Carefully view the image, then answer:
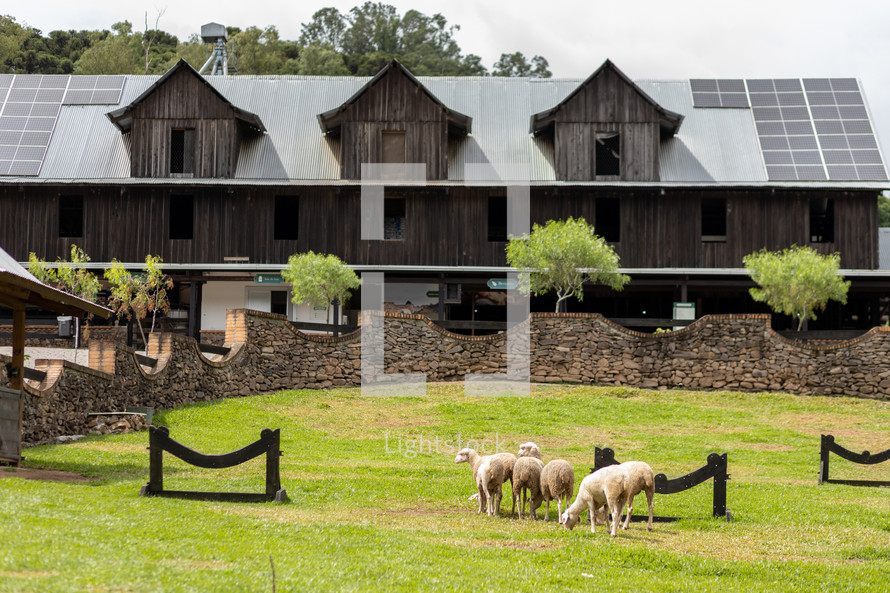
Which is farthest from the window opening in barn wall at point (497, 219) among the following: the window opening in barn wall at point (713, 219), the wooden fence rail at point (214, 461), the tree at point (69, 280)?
the wooden fence rail at point (214, 461)

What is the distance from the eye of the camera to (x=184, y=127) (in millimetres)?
34250

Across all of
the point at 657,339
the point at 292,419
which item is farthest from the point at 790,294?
the point at 292,419

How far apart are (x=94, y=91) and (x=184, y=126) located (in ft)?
20.4

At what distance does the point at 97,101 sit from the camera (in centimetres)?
3769

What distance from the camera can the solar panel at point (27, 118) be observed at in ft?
113

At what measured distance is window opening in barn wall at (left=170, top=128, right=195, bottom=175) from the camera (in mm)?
34312

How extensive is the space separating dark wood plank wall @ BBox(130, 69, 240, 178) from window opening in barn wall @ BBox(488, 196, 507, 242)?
9.04 m

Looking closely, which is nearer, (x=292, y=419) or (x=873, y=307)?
(x=292, y=419)

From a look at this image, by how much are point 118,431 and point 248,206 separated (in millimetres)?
15638

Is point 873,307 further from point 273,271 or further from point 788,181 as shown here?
point 273,271

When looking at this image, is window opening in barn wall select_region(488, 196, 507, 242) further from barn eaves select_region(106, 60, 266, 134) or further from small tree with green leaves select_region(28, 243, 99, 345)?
small tree with green leaves select_region(28, 243, 99, 345)

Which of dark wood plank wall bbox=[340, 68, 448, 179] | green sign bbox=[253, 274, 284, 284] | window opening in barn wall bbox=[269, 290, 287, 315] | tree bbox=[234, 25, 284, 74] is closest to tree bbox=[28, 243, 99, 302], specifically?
green sign bbox=[253, 274, 284, 284]

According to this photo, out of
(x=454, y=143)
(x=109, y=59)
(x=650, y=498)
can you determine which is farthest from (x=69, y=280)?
(x=109, y=59)

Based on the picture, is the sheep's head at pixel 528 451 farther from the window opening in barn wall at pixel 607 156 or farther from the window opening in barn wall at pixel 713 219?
the window opening in barn wall at pixel 713 219
